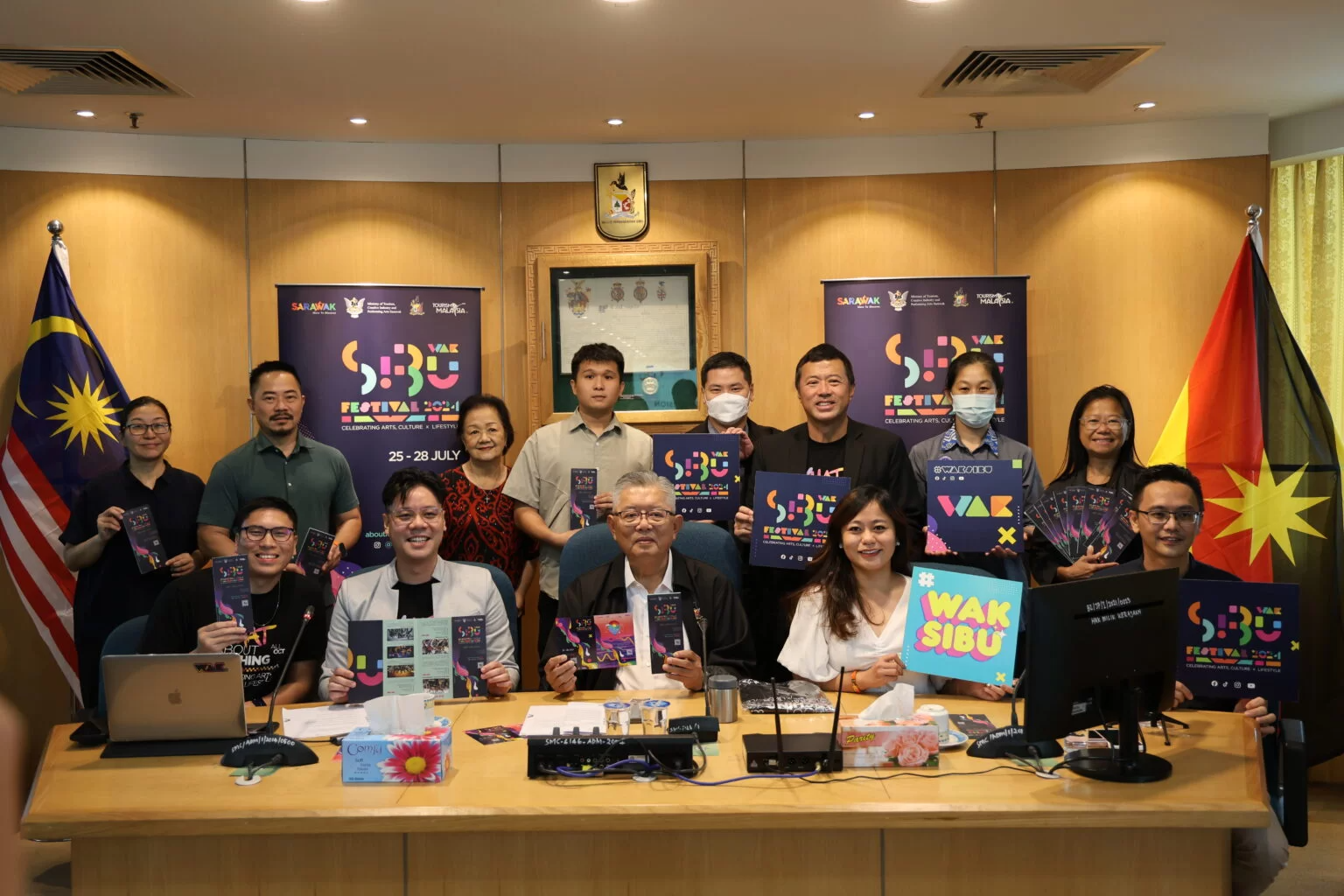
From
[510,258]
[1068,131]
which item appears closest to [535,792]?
[510,258]

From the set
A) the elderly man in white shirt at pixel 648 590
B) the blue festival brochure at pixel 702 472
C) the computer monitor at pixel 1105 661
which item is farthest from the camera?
the blue festival brochure at pixel 702 472

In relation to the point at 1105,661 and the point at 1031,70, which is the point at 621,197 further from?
the point at 1105,661

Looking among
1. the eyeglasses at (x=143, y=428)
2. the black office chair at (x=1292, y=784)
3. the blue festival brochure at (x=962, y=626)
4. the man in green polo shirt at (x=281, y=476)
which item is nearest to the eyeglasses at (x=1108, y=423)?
the blue festival brochure at (x=962, y=626)

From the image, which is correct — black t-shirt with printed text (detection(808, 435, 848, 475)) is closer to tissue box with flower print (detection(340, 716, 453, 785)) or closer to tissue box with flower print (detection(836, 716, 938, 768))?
tissue box with flower print (detection(836, 716, 938, 768))

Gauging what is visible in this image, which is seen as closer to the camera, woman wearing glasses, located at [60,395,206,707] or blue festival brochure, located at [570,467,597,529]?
blue festival brochure, located at [570,467,597,529]

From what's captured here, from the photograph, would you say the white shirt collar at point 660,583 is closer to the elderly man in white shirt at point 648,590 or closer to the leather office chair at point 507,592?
the elderly man in white shirt at point 648,590

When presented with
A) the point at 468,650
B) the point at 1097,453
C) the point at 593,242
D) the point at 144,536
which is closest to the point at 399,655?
the point at 468,650

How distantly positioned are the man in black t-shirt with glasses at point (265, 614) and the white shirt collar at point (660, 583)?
1.00 metres

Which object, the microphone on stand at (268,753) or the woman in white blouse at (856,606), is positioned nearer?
the microphone on stand at (268,753)

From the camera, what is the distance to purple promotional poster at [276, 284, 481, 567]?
5660mm

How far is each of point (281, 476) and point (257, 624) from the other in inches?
61.5

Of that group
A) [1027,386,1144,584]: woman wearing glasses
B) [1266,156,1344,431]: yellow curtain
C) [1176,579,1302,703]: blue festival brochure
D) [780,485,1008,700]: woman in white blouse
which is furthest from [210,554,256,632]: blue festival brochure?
[1266,156,1344,431]: yellow curtain

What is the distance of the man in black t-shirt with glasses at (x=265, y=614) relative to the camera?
3.40m

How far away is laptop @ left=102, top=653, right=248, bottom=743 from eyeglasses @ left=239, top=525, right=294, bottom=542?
0.78 meters
